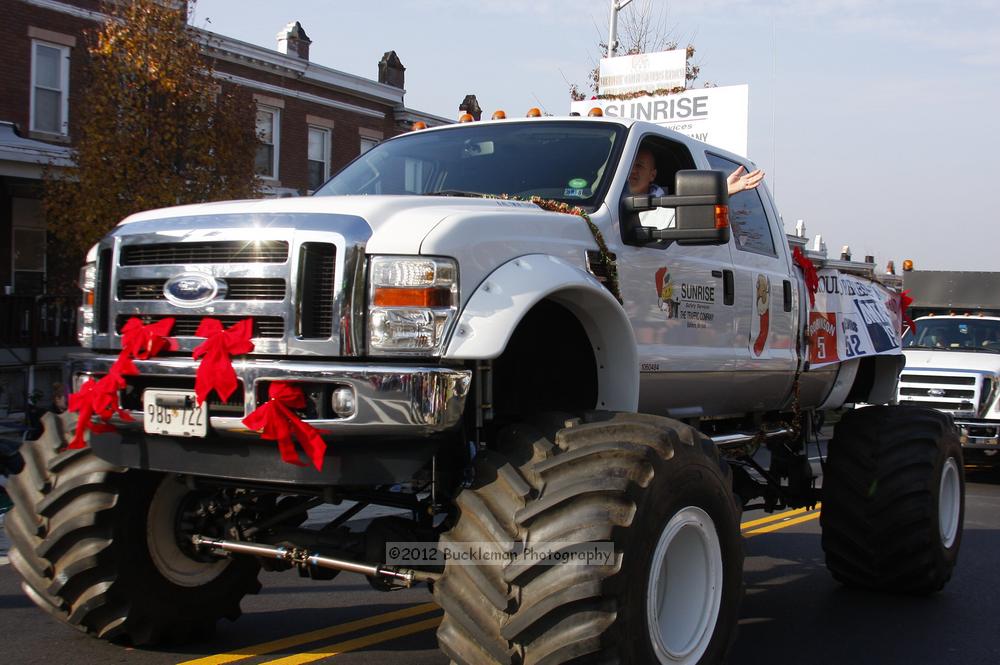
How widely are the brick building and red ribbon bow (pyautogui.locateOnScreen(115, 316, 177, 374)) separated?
43.1 ft

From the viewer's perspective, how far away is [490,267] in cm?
396

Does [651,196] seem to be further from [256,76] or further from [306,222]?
[256,76]

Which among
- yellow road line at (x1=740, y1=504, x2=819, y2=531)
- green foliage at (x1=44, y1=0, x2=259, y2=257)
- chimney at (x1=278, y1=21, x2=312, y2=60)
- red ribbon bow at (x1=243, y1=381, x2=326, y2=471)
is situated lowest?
yellow road line at (x1=740, y1=504, x2=819, y2=531)

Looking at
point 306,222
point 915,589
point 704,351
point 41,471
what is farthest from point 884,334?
point 41,471

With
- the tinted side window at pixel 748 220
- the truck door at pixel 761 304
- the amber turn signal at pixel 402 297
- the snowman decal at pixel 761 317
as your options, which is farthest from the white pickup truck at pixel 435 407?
the tinted side window at pixel 748 220

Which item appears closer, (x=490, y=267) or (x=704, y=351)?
(x=490, y=267)

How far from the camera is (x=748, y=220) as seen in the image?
20.7 ft

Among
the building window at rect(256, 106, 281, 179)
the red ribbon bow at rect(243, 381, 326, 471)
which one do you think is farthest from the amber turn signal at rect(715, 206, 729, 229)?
the building window at rect(256, 106, 281, 179)

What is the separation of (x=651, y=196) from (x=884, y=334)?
342cm

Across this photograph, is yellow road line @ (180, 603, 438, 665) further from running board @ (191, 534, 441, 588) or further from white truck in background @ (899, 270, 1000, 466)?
white truck in background @ (899, 270, 1000, 466)

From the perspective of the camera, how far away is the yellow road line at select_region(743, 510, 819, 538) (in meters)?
9.05

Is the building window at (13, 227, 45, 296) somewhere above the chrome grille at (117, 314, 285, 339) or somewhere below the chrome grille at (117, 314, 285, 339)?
above

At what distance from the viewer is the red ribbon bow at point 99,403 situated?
3.98 meters

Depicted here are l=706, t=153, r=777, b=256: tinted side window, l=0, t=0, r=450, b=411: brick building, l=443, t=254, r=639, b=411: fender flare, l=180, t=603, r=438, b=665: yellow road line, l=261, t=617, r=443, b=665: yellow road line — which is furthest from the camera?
l=0, t=0, r=450, b=411: brick building
